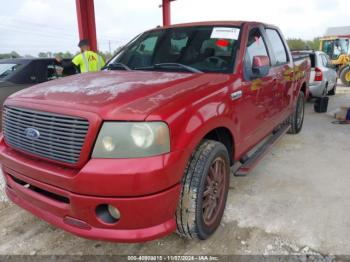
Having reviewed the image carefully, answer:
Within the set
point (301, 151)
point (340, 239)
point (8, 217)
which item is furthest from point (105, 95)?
point (301, 151)

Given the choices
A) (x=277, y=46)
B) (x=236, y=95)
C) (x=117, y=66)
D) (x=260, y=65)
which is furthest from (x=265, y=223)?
(x=277, y=46)

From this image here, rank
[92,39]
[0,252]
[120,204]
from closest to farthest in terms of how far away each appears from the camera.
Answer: [120,204] → [0,252] → [92,39]

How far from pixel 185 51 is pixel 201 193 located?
5.20 feet

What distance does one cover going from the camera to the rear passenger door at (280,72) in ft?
13.1

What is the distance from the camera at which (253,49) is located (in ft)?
11.1

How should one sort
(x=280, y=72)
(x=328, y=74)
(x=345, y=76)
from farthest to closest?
(x=345, y=76) → (x=328, y=74) → (x=280, y=72)

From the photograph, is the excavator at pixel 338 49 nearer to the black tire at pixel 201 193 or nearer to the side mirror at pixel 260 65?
the side mirror at pixel 260 65

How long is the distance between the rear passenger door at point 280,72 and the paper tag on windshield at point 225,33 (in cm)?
82

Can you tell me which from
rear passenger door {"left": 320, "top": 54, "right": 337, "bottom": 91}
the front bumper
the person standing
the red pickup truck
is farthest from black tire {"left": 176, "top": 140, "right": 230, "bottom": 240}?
rear passenger door {"left": 320, "top": 54, "right": 337, "bottom": 91}

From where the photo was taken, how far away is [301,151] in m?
4.86

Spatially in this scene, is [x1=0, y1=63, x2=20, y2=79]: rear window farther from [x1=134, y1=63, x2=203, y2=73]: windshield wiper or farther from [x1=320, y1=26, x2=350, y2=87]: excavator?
[x1=320, y1=26, x2=350, y2=87]: excavator

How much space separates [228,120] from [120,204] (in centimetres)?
121

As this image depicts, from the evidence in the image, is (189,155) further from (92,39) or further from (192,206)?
(92,39)

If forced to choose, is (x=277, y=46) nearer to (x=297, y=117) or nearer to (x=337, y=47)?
(x=297, y=117)
